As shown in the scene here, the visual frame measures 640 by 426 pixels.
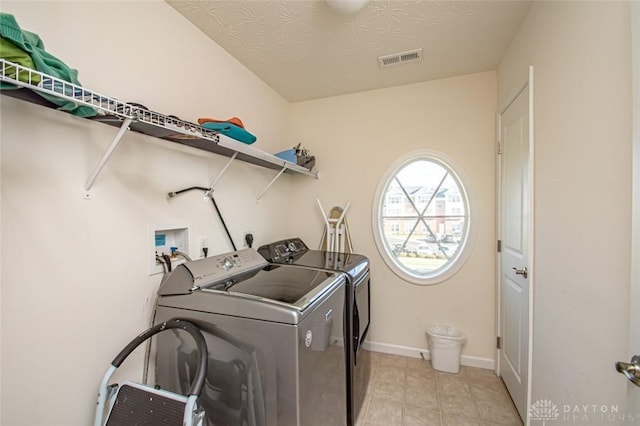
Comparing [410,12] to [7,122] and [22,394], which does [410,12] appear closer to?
[7,122]

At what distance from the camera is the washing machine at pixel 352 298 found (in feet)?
5.43

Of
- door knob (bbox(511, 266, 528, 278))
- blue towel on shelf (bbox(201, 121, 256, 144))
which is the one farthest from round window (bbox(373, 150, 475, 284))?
blue towel on shelf (bbox(201, 121, 256, 144))

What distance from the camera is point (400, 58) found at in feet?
6.98

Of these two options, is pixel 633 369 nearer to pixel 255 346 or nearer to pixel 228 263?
pixel 255 346

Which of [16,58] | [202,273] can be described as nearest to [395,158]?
[202,273]

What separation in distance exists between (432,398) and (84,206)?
100 inches

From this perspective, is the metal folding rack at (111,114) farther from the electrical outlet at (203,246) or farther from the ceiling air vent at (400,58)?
the ceiling air vent at (400,58)

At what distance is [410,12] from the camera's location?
1616mm

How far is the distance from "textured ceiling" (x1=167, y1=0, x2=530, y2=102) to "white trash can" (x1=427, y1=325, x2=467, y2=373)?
241 centimetres

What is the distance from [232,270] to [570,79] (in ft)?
6.30

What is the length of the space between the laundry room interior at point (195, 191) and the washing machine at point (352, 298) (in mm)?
255

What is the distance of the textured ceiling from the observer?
158cm

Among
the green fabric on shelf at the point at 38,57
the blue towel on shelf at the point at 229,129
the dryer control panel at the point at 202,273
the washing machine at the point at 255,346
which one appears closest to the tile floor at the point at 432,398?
the washing machine at the point at 255,346

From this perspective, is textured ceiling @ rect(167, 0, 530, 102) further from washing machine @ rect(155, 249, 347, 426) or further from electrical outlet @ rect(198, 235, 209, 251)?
washing machine @ rect(155, 249, 347, 426)
